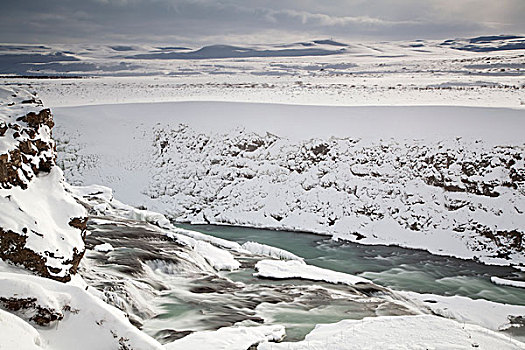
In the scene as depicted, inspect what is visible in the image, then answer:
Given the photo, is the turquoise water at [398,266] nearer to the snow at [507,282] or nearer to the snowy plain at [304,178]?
the snow at [507,282]

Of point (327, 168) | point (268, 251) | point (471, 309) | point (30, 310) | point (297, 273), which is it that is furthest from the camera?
point (327, 168)

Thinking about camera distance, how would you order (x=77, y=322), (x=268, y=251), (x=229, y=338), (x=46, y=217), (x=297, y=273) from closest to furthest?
(x=77, y=322) < (x=46, y=217) < (x=229, y=338) < (x=297, y=273) < (x=268, y=251)

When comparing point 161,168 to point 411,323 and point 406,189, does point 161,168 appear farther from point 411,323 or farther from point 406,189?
point 411,323

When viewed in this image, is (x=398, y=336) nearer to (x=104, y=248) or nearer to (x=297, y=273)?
(x=297, y=273)

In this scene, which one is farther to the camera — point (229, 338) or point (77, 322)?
point (229, 338)

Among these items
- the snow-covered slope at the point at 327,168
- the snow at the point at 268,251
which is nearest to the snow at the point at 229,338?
Result: the snow at the point at 268,251

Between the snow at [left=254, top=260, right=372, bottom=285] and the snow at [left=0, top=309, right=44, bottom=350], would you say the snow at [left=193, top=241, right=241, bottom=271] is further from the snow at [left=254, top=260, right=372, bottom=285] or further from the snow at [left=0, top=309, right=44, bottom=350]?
the snow at [left=0, top=309, right=44, bottom=350]

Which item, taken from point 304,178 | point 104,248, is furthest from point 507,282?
point 104,248

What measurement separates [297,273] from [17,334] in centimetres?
903

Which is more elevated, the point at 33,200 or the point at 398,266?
the point at 33,200

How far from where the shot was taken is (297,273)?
12.7 meters

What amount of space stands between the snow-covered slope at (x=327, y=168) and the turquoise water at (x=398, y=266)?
2.42ft

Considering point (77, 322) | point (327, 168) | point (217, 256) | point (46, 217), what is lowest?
point (217, 256)

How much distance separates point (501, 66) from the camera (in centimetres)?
5966
